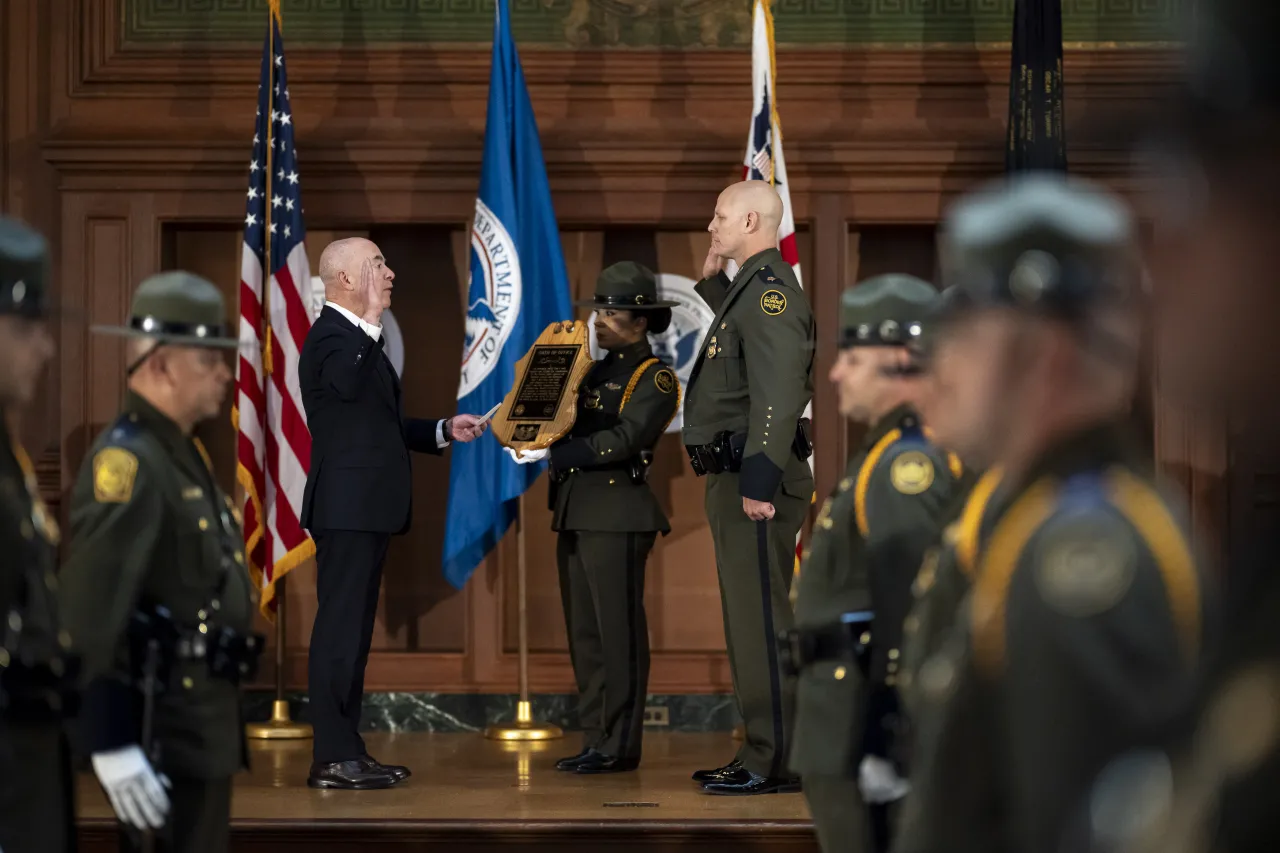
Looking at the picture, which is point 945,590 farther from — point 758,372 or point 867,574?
point 758,372

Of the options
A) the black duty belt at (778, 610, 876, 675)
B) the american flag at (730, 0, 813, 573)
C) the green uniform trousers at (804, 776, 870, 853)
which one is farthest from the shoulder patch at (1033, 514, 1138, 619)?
the american flag at (730, 0, 813, 573)

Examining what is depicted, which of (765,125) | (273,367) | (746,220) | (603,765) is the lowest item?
(603,765)

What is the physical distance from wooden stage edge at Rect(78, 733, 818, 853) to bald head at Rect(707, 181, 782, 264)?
1724 millimetres

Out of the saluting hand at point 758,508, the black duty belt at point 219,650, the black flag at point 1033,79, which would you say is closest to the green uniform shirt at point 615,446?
the saluting hand at point 758,508

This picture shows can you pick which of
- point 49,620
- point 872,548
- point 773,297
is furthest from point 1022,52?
point 49,620

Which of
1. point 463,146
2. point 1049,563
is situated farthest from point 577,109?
point 1049,563

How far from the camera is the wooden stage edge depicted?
15.0 ft

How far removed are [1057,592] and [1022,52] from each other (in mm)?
5000

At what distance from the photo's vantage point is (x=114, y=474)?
3074mm

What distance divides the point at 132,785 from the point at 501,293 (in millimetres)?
3363

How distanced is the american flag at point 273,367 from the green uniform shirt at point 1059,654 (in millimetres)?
4653

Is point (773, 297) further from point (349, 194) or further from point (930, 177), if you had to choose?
point (349, 194)

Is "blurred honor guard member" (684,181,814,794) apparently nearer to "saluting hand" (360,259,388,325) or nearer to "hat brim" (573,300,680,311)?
"hat brim" (573,300,680,311)

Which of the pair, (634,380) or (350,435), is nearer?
(350,435)
